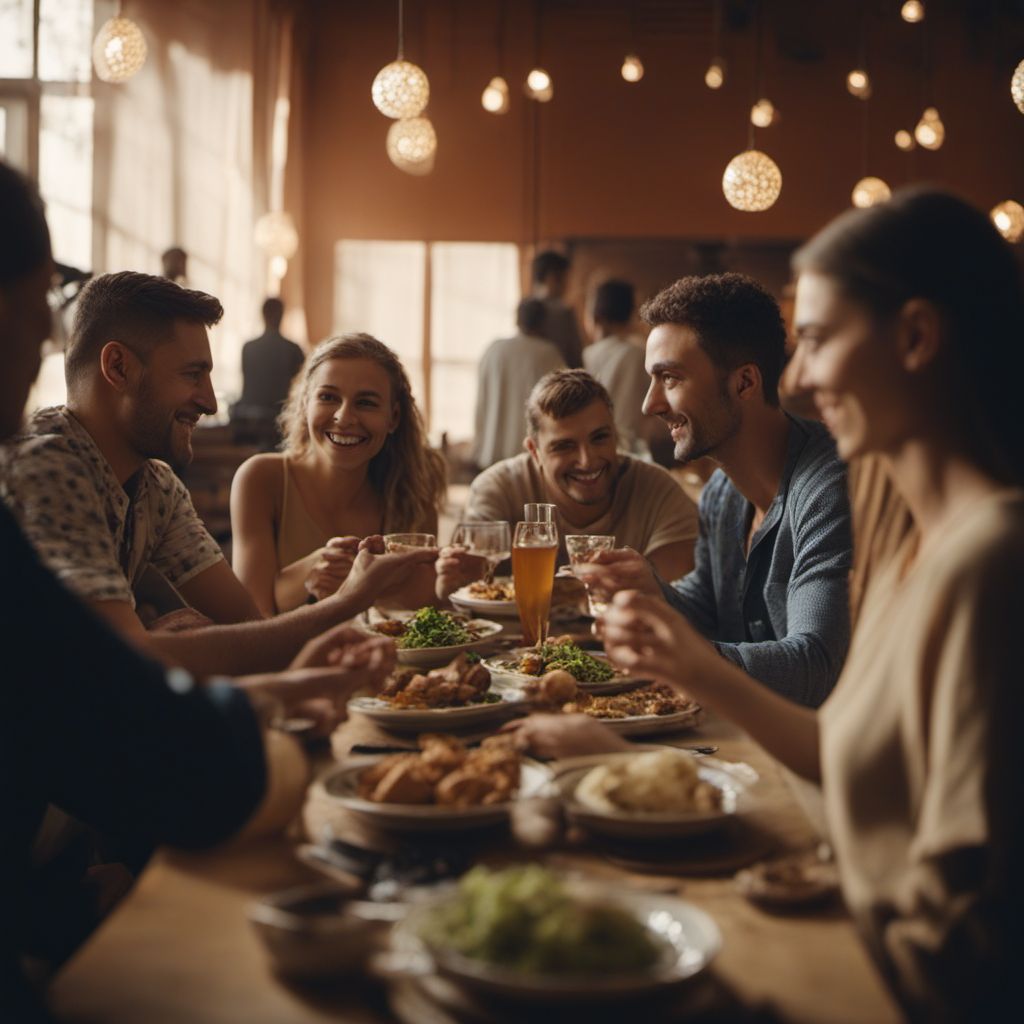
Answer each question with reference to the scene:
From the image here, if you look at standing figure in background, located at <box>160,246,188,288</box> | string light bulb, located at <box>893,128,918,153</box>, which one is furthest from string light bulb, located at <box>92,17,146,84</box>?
string light bulb, located at <box>893,128,918,153</box>

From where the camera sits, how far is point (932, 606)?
117 cm

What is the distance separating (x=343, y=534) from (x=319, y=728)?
1726mm

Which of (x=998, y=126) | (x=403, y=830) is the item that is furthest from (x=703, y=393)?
(x=998, y=126)

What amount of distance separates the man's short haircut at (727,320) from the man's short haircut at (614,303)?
12.3ft

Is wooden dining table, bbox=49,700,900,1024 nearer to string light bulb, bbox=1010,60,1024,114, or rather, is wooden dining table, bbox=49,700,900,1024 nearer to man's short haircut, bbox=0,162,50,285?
man's short haircut, bbox=0,162,50,285

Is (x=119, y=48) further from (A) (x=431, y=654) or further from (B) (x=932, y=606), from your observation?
(B) (x=932, y=606)

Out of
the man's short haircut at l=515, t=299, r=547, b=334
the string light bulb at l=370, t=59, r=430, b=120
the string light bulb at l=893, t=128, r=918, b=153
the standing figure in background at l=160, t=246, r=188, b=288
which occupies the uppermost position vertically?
the string light bulb at l=893, t=128, r=918, b=153

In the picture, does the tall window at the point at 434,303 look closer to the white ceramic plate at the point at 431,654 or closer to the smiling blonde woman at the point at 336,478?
the smiling blonde woman at the point at 336,478

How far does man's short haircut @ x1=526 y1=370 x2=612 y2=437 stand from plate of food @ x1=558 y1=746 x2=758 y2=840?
1.95 m

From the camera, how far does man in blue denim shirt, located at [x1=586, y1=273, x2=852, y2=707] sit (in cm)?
244

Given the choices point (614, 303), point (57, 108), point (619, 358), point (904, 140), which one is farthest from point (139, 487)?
point (904, 140)

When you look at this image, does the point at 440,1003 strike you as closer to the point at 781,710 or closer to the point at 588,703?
the point at 781,710

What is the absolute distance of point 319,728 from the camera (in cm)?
166

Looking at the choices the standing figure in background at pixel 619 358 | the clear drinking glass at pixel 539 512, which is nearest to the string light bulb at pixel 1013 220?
the standing figure in background at pixel 619 358
